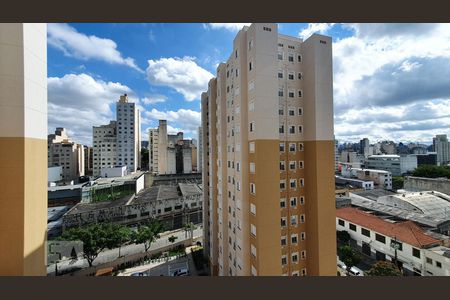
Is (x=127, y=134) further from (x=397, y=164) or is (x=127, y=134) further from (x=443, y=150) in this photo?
(x=443, y=150)

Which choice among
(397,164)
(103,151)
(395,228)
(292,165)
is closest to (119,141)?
(103,151)

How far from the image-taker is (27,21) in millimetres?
4734

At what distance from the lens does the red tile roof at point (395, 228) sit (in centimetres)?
1504

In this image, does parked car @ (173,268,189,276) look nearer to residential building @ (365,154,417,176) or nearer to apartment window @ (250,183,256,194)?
apartment window @ (250,183,256,194)

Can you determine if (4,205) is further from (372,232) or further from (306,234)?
(372,232)

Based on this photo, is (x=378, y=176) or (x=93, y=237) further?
(x=378, y=176)

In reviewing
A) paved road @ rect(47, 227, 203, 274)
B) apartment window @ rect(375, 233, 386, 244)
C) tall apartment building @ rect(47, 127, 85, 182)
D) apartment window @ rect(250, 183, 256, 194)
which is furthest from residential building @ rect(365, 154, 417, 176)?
tall apartment building @ rect(47, 127, 85, 182)

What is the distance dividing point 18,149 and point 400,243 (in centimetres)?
2261

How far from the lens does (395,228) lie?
17297 millimetres

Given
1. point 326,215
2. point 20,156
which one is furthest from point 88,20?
point 326,215

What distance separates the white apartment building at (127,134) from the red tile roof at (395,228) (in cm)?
4840

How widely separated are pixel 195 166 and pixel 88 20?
192ft

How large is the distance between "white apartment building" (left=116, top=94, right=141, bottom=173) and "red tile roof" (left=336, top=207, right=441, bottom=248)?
48404 mm

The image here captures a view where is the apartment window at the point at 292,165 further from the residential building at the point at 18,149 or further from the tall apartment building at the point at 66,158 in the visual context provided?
the tall apartment building at the point at 66,158
